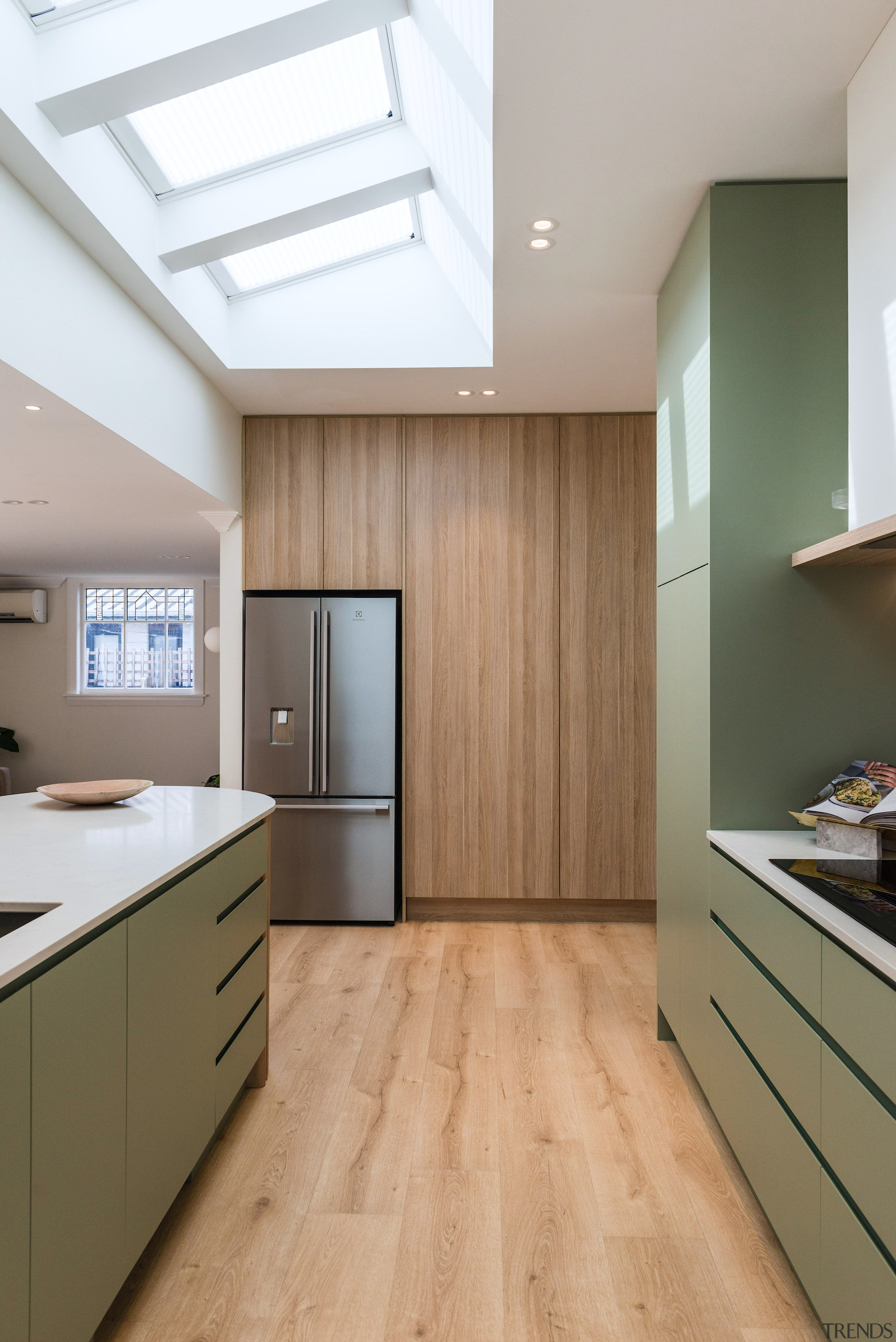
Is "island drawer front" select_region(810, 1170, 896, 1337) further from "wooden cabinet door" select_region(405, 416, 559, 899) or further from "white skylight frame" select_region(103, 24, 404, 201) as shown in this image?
"white skylight frame" select_region(103, 24, 404, 201)

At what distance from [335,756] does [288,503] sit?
1.37 m

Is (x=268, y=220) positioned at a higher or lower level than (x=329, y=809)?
higher

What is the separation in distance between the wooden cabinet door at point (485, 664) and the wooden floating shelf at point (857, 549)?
6.93 feet

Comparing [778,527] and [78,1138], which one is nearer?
[78,1138]

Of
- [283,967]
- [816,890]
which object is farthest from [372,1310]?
[283,967]

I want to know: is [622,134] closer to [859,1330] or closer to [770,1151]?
[770,1151]

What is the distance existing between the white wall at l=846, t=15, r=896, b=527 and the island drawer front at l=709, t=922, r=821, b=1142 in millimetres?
1118

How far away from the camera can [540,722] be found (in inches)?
168

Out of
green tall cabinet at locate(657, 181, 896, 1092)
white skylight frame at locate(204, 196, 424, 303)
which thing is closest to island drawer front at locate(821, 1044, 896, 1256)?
green tall cabinet at locate(657, 181, 896, 1092)

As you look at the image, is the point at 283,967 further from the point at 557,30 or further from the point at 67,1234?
the point at 557,30

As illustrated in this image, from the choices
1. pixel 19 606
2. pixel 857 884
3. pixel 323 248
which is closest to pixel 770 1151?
pixel 857 884

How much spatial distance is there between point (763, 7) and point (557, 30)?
1.41 feet

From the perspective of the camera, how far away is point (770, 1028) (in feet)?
5.79

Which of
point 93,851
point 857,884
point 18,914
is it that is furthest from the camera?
point 93,851
